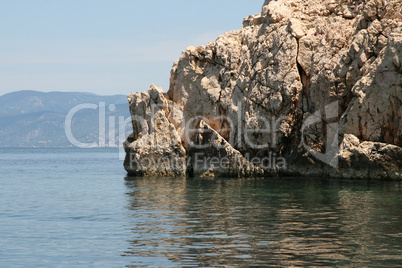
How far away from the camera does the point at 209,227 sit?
2614 centimetres

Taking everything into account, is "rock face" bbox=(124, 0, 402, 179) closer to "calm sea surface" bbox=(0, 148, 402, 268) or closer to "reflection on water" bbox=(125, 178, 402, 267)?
"reflection on water" bbox=(125, 178, 402, 267)

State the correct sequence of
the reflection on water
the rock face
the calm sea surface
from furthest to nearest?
the rock face
the calm sea surface
the reflection on water

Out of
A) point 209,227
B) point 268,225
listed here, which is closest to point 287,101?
point 268,225

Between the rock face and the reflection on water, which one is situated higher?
the rock face

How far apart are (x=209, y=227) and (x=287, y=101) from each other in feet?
90.8

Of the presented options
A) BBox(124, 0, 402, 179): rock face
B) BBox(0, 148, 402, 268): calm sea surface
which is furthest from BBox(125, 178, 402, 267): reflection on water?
BBox(124, 0, 402, 179): rock face

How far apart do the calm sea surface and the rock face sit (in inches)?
196

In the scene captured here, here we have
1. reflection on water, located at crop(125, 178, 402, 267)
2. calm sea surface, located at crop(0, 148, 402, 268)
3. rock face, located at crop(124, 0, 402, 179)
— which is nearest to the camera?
reflection on water, located at crop(125, 178, 402, 267)

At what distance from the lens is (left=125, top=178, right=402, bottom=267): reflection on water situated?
19.6m

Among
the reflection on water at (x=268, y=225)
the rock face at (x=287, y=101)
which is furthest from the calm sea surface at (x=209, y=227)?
the rock face at (x=287, y=101)

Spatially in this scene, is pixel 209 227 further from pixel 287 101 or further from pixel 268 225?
pixel 287 101

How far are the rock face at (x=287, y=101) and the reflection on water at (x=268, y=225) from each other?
486cm

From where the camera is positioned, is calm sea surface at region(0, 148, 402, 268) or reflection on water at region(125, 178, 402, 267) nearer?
reflection on water at region(125, 178, 402, 267)

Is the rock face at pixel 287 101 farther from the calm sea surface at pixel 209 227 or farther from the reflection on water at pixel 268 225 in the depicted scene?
the calm sea surface at pixel 209 227
